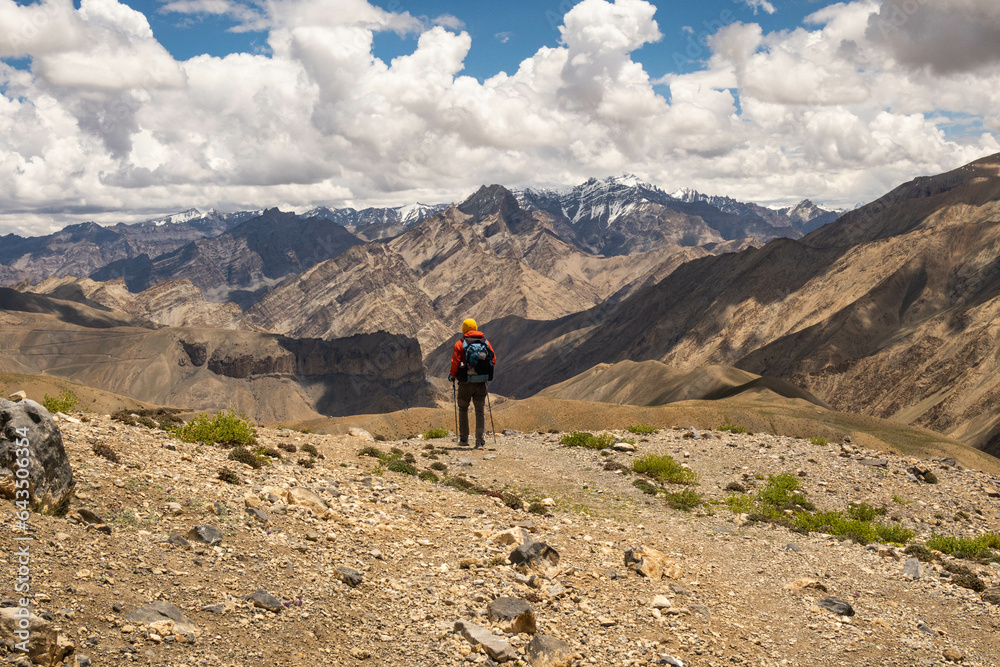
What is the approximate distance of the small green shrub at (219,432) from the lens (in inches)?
564

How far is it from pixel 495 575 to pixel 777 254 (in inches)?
8143

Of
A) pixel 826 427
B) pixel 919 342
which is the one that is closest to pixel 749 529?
pixel 826 427

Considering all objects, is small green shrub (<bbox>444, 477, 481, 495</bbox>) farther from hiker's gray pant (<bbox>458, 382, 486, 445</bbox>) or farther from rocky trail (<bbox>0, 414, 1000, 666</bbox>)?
hiker's gray pant (<bbox>458, 382, 486, 445</bbox>)

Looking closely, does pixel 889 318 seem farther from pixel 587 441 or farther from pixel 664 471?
pixel 664 471

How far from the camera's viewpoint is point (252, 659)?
6.67 meters

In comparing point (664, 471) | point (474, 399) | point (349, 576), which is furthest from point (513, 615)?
point (474, 399)

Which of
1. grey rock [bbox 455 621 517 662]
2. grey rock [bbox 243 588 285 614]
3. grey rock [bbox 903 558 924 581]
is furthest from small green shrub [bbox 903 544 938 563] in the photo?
grey rock [bbox 243 588 285 614]

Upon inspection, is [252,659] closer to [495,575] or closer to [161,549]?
[161,549]

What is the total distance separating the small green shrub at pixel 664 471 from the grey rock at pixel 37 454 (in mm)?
13412

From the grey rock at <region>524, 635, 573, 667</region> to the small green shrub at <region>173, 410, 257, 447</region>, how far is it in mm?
9055

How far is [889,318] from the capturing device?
482 feet

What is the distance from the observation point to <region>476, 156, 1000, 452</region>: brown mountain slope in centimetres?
11238

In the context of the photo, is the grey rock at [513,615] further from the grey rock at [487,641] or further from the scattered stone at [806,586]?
the scattered stone at [806,586]

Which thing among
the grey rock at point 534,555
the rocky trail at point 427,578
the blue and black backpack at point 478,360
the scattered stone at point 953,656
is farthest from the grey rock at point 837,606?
the blue and black backpack at point 478,360
